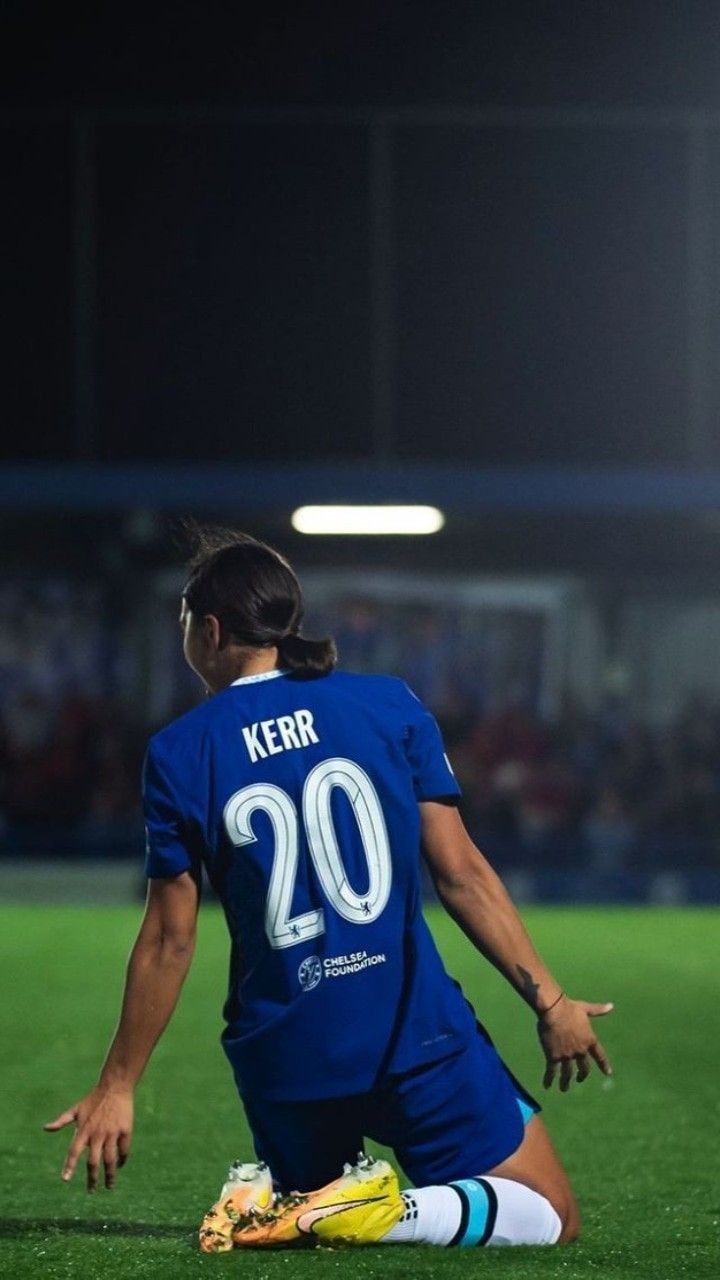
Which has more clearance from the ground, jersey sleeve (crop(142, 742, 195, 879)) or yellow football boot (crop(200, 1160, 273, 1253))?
jersey sleeve (crop(142, 742, 195, 879))

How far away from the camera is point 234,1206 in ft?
13.5

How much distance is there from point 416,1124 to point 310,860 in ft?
1.88

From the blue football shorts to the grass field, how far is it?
192 millimetres

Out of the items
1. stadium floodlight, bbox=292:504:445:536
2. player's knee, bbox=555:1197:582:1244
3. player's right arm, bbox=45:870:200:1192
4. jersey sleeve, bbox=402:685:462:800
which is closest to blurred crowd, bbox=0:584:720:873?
stadium floodlight, bbox=292:504:445:536

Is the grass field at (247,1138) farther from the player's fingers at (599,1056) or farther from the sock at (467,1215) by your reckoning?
the player's fingers at (599,1056)

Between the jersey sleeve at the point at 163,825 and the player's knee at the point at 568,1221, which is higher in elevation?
the jersey sleeve at the point at 163,825

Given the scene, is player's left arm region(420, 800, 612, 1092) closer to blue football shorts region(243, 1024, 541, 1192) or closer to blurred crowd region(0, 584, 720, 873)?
blue football shorts region(243, 1024, 541, 1192)

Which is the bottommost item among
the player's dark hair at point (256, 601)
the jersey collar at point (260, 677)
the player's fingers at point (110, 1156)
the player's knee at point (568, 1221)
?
the player's knee at point (568, 1221)

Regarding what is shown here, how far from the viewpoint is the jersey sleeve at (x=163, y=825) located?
3.95 meters

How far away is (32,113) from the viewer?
962 inches

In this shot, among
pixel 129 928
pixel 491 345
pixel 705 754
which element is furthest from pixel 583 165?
pixel 129 928

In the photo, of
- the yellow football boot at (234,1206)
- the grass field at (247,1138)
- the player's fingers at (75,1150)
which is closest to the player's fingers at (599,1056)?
the grass field at (247,1138)

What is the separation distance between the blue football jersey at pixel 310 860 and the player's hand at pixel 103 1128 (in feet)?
0.97

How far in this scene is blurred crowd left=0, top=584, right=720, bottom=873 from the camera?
18.5 m
